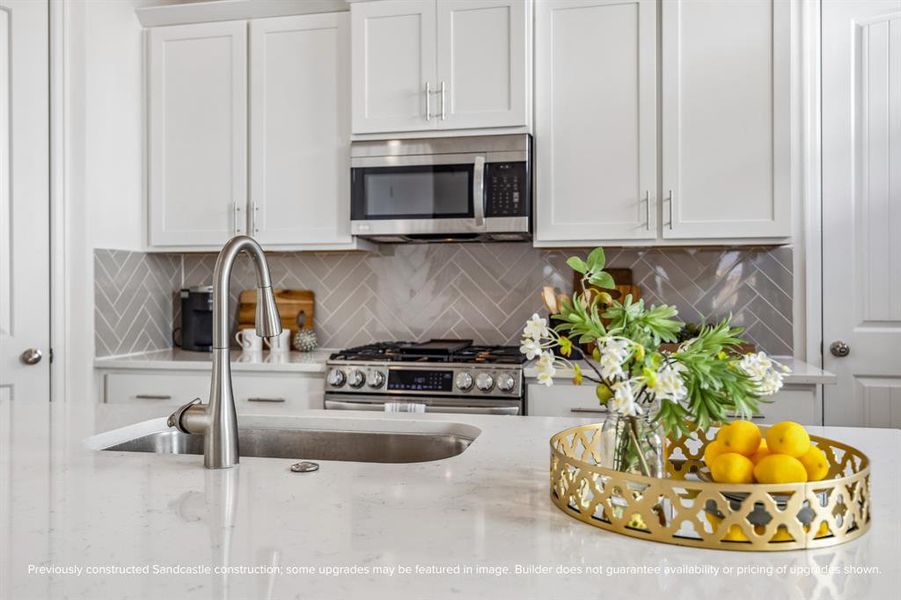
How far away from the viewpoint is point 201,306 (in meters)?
3.55

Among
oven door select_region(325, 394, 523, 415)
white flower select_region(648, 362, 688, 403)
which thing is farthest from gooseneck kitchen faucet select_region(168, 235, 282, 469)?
oven door select_region(325, 394, 523, 415)

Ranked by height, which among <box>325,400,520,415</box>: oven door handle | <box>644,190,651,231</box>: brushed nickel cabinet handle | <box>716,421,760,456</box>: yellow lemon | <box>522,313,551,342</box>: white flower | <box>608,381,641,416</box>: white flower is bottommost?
<box>325,400,520,415</box>: oven door handle

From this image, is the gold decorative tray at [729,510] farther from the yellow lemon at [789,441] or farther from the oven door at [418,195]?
the oven door at [418,195]

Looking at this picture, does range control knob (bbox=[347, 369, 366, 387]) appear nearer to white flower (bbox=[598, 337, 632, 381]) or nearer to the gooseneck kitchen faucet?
the gooseneck kitchen faucet

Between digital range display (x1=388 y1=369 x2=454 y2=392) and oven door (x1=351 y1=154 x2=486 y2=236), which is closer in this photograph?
digital range display (x1=388 y1=369 x2=454 y2=392)

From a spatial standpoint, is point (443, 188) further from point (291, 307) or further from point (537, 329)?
point (537, 329)

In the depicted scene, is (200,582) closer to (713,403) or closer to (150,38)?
(713,403)

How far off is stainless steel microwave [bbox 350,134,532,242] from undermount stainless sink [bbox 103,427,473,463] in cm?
145

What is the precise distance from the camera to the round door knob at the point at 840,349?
3035 millimetres

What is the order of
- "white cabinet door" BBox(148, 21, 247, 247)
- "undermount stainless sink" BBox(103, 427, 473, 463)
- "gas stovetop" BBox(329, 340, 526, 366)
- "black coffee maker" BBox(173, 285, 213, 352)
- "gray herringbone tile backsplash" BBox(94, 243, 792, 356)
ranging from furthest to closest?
1. "black coffee maker" BBox(173, 285, 213, 352)
2. "white cabinet door" BBox(148, 21, 247, 247)
3. "gray herringbone tile backsplash" BBox(94, 243, 792, 356)
4. "gas stovetop" BBox(329, 340, 526, 366)
5. "undermount stainless sink" BBox(103, 427, 473, 463)

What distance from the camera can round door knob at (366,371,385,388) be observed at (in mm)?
2945

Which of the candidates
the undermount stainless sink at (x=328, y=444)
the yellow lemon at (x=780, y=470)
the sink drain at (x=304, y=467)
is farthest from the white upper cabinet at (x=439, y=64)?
the yellow lemon at (x=780, y=470)

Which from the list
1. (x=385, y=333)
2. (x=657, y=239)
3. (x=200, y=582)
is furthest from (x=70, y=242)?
(x=200, y=582)

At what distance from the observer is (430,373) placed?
290cm
